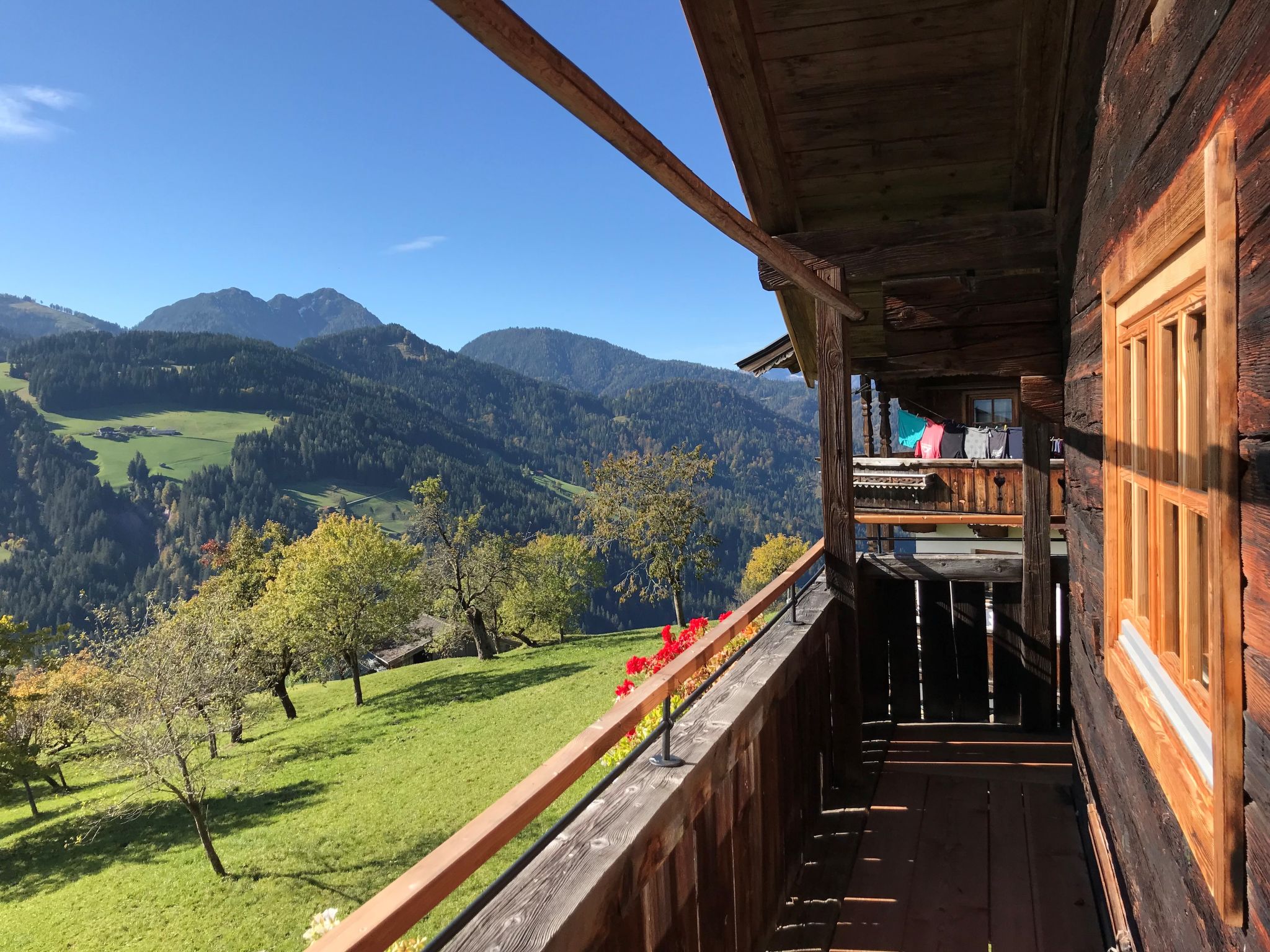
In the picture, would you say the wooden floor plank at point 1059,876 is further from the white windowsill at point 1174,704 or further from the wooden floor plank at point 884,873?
the white windowsill at point 1174,704

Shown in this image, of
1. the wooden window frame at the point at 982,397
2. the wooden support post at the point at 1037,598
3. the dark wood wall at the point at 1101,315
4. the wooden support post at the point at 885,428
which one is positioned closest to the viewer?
the dark wood wall at the point at 1101,315

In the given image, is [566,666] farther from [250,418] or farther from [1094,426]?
[250,418]

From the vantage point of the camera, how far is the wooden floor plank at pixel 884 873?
2486mm

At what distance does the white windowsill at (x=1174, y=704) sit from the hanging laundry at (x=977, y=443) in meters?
9.73

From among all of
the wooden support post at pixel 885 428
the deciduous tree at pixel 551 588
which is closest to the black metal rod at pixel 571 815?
the wooden support post at pixel 885 428

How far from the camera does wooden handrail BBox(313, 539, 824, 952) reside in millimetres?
782

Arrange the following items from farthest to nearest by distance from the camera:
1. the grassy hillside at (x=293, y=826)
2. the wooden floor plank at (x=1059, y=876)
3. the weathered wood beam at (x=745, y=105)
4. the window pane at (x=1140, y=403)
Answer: the grassy hillside at (x=293, y=826)
the wooden floor plank at (x=1059, y=876)
the weathered wood beam at (x=745, y=105)
the window pane at (x=1140, y=403)

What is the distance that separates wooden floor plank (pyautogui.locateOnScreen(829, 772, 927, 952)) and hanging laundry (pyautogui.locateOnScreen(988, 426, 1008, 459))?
27.0ft

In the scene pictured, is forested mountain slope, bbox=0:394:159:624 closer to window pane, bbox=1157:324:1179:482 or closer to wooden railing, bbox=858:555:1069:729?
wooden railing, bbox=858:555:1069:729

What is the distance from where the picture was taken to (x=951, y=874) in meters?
2.83

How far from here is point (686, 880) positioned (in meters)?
1.68

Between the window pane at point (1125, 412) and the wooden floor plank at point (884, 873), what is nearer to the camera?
the window pane at point (1125, 412)

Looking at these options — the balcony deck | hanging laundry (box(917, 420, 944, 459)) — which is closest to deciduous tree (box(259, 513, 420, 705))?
hanging laundry (box(917, 420, 944, 459))

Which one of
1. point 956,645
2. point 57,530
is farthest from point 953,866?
point 57,530
